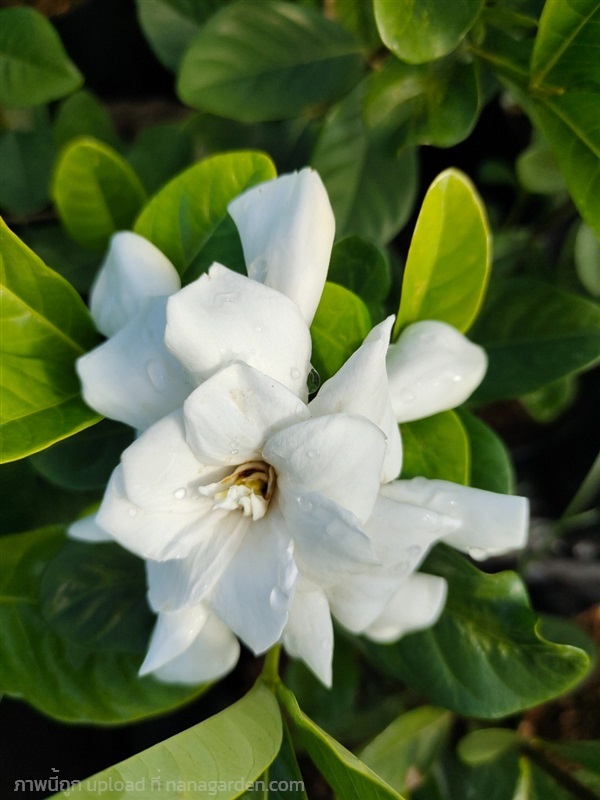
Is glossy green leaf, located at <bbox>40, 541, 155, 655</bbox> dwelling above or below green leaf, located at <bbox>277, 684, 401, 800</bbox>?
below

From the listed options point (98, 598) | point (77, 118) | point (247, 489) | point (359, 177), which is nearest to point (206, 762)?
point (247, 489)

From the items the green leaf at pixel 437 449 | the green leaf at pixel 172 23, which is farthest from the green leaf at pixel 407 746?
the green leaf at pixel 172 23

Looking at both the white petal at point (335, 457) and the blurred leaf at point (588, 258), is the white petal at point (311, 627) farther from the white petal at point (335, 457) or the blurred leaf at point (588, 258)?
the blurred leaf at point (588, 258)

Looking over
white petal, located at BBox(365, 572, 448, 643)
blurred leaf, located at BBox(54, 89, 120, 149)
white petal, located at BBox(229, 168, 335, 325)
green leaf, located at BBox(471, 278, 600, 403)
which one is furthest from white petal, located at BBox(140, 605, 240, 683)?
blurred leaf, located at BBox(54, 89, 120, 149)

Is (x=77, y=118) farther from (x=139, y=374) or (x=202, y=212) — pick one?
(x=139, y=374)

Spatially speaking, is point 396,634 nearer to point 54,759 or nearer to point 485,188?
point 54,759

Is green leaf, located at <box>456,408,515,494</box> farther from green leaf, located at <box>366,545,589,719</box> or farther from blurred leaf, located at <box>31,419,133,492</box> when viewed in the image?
blurred leaf, located at <box>31,419,133,492</box>
